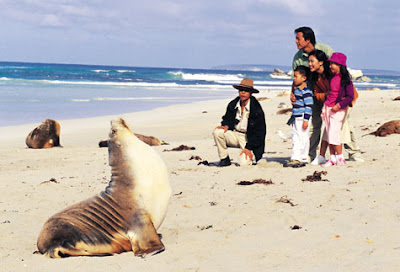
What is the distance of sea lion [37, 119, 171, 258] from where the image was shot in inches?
167

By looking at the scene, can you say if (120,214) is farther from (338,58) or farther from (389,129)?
(389,129)

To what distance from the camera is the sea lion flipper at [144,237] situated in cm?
424

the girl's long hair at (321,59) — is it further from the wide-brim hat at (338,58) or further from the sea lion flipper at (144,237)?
the sea lion flipper at (144,237)

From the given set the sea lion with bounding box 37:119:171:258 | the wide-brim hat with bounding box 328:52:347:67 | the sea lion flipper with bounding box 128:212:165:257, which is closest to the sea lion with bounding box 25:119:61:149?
the wide-brim hat with bounding box 328:52:347:67

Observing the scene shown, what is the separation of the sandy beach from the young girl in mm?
342

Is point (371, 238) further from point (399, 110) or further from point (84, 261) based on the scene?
point (399, 110)

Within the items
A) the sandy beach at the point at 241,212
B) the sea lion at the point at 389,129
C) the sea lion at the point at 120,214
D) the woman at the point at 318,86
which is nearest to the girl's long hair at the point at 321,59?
the woman at the point at 318,86

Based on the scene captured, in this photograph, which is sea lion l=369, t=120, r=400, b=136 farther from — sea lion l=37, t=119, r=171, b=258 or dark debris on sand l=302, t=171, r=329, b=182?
sea lion l=37, t=119, r=171, b=258

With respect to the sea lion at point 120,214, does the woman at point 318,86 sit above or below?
above

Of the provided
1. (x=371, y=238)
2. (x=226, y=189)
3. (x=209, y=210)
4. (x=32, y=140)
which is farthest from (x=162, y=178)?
(x=32, y=140)

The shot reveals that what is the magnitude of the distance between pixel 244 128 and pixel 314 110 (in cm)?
110

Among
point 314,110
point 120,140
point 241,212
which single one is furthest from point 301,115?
point 120,140

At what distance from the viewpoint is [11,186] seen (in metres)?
7.43

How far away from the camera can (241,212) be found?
18.2 ft
